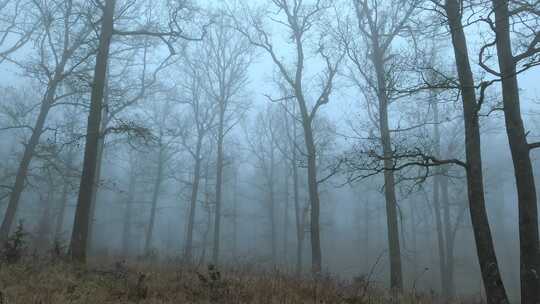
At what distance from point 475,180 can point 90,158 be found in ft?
26.4

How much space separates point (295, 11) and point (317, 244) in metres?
9.02

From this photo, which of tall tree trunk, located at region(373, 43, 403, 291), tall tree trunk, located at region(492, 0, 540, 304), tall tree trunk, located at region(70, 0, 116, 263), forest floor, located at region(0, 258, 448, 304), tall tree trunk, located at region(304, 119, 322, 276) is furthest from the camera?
tall tree trunk, located at region(304, 119, 322, 276)

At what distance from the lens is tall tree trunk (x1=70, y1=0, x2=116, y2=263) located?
866 cm

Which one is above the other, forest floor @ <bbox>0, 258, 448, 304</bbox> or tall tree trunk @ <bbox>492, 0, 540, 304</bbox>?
tall tree trunk @ <bbox>492, 0, 540, 304</bbox>

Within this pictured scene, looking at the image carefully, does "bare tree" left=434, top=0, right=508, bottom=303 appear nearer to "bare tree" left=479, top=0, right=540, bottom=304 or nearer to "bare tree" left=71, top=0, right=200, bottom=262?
"bare tree" left=479, top=0, right=540, bottom=304

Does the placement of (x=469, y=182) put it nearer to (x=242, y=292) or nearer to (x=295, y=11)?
(x=242, y=292)

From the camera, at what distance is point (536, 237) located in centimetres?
594

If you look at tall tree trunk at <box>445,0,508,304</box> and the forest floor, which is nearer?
the forest floor

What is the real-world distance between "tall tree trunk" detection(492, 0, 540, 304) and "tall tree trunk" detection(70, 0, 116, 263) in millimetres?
8294

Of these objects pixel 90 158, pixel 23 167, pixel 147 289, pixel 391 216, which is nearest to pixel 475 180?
pixel 147 289

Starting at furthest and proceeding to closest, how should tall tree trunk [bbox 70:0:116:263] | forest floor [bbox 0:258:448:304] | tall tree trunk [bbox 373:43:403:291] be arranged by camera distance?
tall tree trunk [bbox 373:43:403:291] < tall tree trunk [bbox 70:0:116:263] < forest floor [bbox 0:258:448:304]

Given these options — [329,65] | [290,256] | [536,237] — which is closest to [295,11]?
[329,65]

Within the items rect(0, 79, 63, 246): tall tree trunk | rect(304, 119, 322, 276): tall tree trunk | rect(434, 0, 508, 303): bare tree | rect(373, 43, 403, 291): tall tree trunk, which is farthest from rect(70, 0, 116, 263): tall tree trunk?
rect(434, 0, 508, 303): bare tree

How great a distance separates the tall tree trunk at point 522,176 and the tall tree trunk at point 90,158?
8294mm
